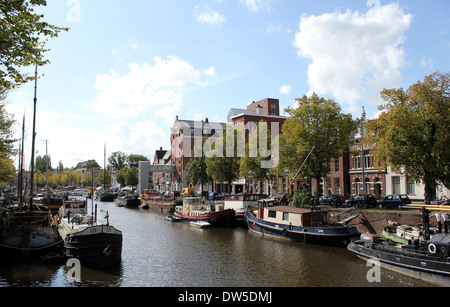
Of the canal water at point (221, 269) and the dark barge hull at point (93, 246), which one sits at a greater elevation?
the dark barge hull at point (93, 246)

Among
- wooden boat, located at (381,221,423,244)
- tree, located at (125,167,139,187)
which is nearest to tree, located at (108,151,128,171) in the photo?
tree, located at (125,167,139,187)

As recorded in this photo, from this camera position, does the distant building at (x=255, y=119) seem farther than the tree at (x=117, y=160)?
No

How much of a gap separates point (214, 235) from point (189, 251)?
24.9ft

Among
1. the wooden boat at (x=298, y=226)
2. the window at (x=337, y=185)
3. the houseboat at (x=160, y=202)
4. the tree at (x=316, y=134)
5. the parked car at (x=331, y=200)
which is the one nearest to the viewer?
the wooden boat at (x=298, y=226)

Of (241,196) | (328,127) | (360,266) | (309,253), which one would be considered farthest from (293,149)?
(360,266)

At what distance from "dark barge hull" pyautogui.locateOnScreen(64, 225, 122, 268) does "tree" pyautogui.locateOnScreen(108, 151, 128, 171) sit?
16103 cm

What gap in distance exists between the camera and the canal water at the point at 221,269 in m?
17.8

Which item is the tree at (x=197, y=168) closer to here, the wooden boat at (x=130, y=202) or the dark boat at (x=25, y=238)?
the wooden boat at (x=130, y=202)

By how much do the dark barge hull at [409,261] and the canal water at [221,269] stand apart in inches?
17.0

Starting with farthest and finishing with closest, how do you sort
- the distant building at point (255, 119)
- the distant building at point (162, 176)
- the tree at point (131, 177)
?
1. the tree at point (131, 177)
2. the distant building at point (162, 176)
3. the distant building at point (255, 119)

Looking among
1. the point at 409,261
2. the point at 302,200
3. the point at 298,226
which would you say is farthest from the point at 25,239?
the point at 302,200

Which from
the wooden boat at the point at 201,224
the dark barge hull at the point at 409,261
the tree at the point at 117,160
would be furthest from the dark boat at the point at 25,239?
the tree at the point at 117,160
